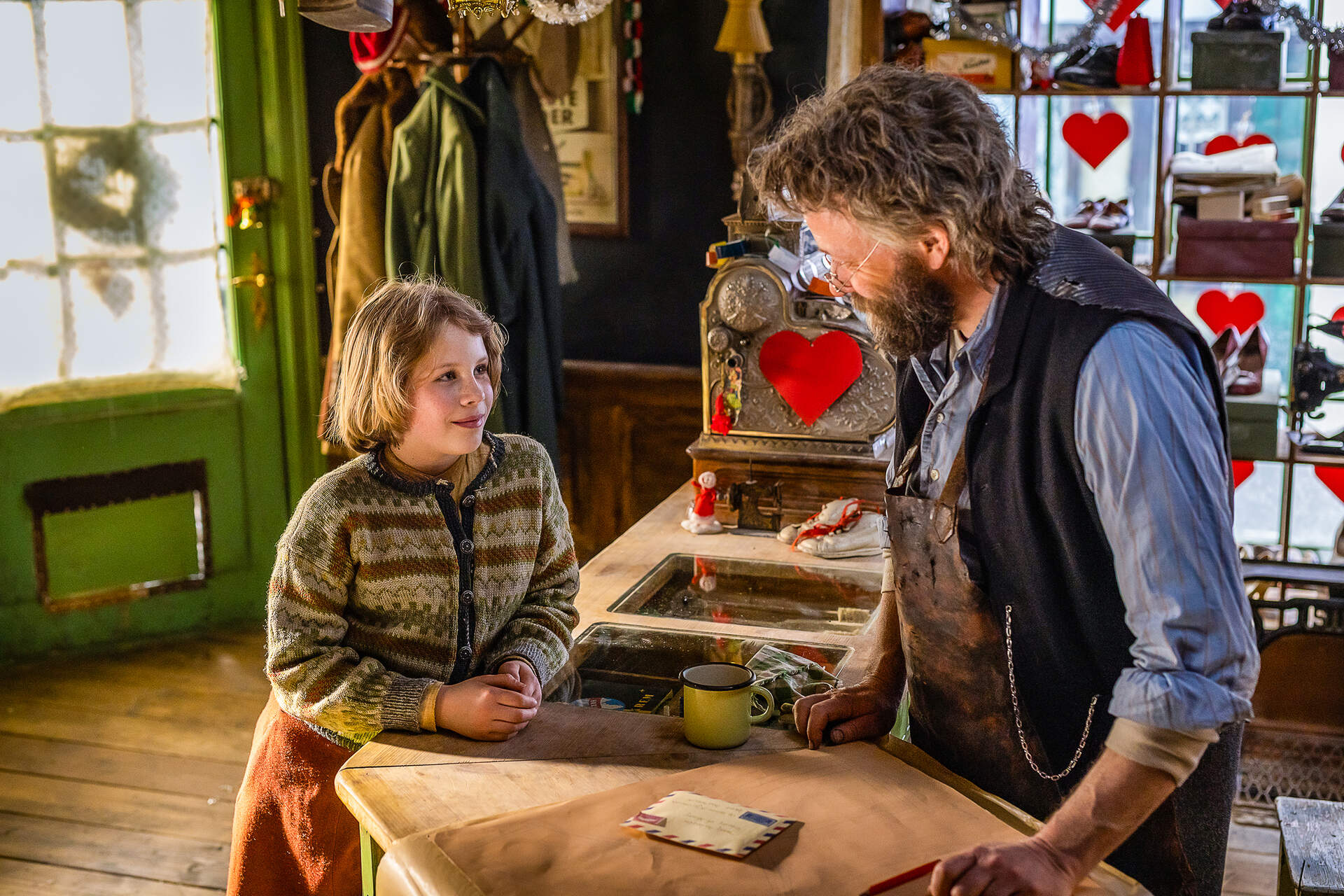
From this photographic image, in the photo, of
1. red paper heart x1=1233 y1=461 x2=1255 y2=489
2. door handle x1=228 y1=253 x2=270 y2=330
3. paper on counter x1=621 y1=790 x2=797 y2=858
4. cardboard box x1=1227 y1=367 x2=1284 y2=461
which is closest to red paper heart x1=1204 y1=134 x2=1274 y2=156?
cardboard box x1=1227 y1=367 x2=1284 y2=461

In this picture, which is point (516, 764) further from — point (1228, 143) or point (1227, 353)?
point (1228, 143)

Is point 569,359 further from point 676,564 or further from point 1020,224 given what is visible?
point 1020,224

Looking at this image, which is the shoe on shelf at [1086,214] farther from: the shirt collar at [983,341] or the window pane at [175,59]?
the window pane at [175,59]

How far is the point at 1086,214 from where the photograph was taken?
144 inches

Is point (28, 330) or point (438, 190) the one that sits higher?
point (438, 190)

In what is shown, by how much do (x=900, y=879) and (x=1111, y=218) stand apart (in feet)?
9.29

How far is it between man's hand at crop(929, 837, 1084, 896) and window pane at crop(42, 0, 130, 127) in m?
3.99

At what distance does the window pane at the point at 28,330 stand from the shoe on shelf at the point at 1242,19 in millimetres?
3713

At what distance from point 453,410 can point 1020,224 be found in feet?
2.62

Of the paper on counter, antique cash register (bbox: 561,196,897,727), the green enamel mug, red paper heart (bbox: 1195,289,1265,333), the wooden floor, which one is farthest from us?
red paper heart (bbox: 1195,289,1265,333)

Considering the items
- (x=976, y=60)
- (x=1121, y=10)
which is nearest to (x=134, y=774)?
(x=976, y=60)

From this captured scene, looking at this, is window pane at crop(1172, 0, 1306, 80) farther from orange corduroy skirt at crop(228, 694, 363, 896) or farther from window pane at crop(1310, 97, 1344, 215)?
orange corduroy skirt at crop(228, 694, 363, 896)

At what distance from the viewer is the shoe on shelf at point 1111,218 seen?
3609 millimetres

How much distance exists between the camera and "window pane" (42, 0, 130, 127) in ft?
13.4
